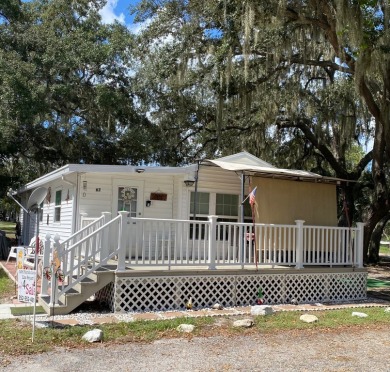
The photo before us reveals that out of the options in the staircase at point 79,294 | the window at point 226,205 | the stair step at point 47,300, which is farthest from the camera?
the window at point 226,205

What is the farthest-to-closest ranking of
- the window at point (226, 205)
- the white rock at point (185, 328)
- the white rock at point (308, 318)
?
the window at point (226, 205) < the white rock at point (308, 318) < the white rock at point (185, 328)

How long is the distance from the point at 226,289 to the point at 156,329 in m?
2.62

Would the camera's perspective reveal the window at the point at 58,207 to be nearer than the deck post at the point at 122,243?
No

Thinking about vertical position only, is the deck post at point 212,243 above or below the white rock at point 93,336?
above

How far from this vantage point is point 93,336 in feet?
20.9

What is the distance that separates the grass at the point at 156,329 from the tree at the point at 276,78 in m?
6.47

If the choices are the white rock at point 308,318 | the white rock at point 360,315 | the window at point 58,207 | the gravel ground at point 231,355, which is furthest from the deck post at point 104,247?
the window at point 58,207

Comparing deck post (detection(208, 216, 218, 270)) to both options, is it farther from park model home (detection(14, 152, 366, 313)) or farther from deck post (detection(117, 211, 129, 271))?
deck post (detection(117, 211, 129, 271))

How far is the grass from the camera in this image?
6.16 m

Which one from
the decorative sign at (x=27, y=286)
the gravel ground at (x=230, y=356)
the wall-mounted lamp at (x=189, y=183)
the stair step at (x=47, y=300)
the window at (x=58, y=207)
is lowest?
the gravel ground at (x=230, y=356)

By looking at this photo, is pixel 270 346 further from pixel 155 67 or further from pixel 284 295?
pixel 155 67

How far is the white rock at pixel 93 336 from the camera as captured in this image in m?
6.34

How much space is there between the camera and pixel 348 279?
35.2ft

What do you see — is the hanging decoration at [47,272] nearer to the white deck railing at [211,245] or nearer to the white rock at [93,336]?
the white deck railing at [211,245]
